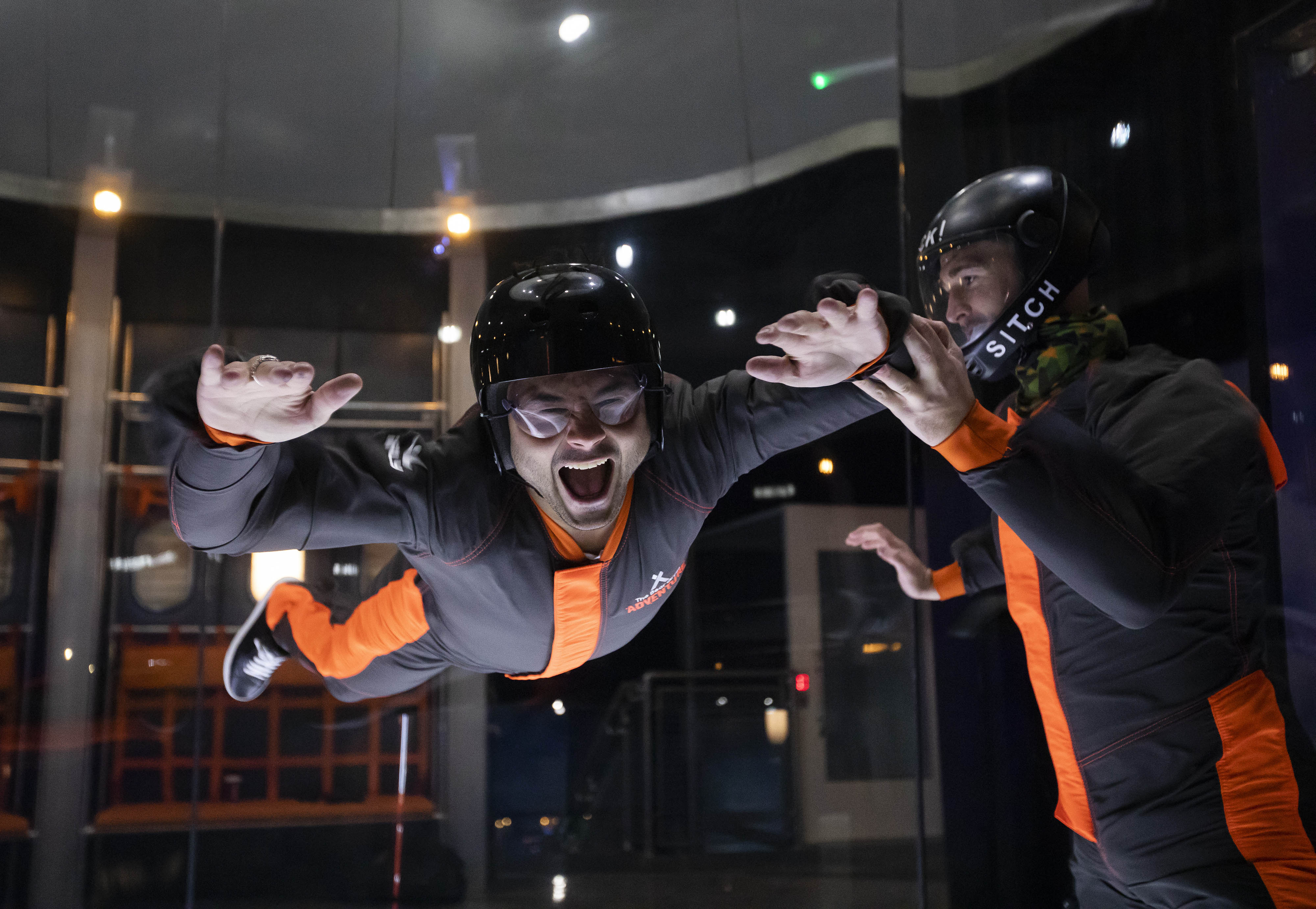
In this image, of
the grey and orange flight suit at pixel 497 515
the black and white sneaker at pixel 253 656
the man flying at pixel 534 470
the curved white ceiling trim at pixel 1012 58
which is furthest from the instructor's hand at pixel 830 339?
the curved white ceiling trim at pixel 1012 58

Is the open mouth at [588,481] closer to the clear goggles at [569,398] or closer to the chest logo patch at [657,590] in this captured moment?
the clear goggles at [569,398]

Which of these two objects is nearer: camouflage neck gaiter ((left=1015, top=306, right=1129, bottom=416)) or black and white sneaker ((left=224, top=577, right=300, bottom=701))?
camouflage neck gaiter ((left=1015, top=306, right=1129, bottom=416))

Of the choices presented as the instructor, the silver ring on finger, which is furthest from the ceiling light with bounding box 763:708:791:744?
the silver ring on finger

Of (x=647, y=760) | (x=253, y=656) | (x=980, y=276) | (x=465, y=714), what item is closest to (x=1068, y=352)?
(x=980, y=276)

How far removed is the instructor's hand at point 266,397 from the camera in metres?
1.21

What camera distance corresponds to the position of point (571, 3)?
95.9 inches

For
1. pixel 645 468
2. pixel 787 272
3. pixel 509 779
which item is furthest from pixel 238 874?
pixel 787 272

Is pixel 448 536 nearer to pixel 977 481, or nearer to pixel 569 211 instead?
pixel 977 481

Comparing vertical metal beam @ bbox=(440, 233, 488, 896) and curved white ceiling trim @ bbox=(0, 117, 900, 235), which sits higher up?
curved white ceiling trim @ bbox=(0, 117, 900, 235)

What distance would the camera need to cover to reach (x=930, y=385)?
3.86ft

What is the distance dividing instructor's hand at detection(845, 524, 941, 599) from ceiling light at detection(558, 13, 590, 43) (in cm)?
153

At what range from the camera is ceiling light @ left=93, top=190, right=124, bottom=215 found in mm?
2506

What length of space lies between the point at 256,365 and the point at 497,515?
0.55m

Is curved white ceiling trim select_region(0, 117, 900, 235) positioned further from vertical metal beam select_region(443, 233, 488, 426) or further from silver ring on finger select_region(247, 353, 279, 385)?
silver ring on finger select_region(247, 353, 279, 385)
